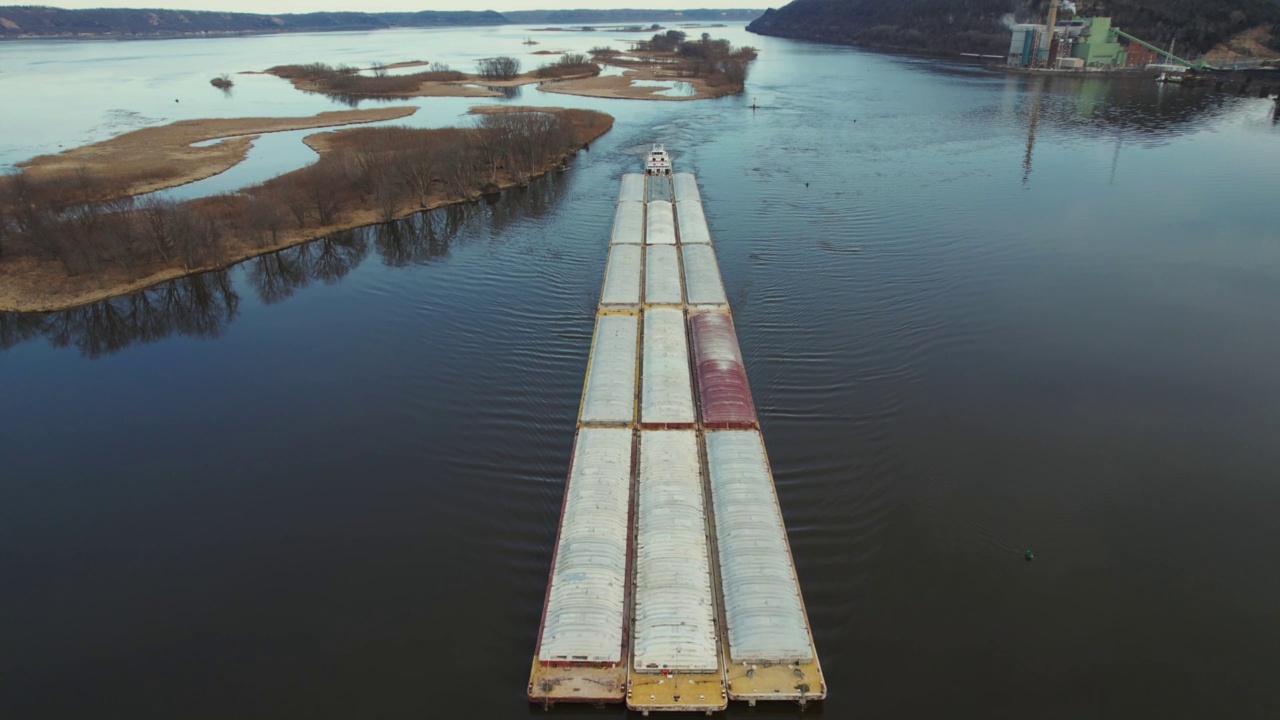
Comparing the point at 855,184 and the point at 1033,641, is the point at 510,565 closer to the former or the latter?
the point at 1033,641

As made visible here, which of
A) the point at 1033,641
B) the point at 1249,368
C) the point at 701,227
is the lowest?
the point at 1033,641

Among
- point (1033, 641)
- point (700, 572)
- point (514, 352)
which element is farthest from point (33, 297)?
point (1033, 641)

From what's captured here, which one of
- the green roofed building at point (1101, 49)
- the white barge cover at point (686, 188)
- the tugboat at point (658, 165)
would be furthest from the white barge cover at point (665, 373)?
the green roofed building at point (1101, 49)

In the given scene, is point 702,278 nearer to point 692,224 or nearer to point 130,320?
point 692,224

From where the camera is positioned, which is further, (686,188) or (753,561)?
(686,188)

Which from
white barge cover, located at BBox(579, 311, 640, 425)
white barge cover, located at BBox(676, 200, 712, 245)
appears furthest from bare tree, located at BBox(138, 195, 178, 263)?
white barge cover, located at BBox(676, 200, 712, 245)

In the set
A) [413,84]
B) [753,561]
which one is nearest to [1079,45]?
[413,84]
